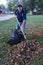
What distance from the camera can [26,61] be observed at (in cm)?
734

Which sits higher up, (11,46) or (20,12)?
(20,12)

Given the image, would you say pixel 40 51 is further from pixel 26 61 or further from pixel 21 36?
pixel 21 36

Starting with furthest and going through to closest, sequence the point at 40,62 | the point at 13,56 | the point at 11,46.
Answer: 1. the point at 11,46
2. the point at 13,56
3. the point at 40,62

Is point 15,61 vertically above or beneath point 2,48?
above

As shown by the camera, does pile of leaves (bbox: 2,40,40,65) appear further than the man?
No

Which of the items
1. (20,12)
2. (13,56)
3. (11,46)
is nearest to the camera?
(13,56)

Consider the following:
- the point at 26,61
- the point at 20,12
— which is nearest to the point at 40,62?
the point at 26,61

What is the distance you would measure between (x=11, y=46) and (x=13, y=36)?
0.39m

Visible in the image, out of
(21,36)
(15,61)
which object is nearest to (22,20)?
(21,36)

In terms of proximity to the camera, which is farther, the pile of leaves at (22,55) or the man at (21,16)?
the man at (21,16)

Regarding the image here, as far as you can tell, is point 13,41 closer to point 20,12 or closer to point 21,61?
point 20,12

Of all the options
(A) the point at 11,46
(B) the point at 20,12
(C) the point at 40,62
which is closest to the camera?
(C) the point at 40,62

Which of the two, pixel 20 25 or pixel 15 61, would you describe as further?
pixel 20 25

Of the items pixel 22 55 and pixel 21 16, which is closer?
pixel 22 55
